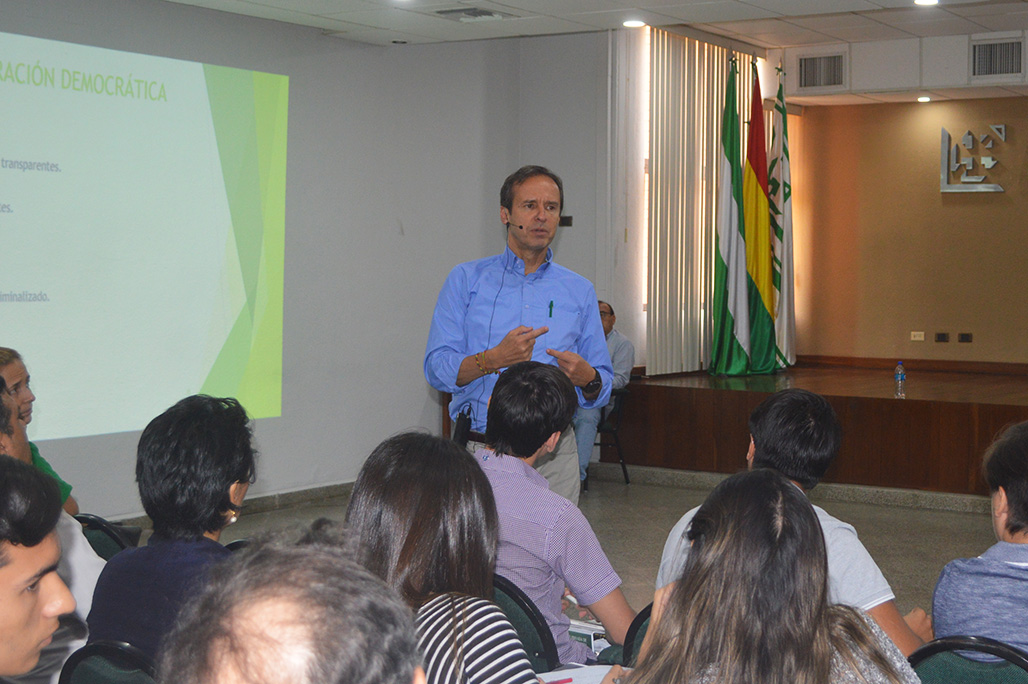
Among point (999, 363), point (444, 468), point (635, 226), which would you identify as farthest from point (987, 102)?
point (444, 468)

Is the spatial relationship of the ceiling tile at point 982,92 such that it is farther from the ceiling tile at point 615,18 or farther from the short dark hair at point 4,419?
the short dark hair at point 4,419

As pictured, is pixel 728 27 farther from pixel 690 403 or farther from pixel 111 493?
pixel 111 493

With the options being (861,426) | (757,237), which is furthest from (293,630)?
(757,237)

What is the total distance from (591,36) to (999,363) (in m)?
5.73

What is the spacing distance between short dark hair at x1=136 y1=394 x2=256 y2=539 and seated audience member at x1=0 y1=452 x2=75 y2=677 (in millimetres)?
518

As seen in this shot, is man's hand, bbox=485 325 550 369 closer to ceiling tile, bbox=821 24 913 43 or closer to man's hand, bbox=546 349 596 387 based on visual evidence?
man's hand, bbox=546 349 596 387

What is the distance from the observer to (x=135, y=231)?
596cm

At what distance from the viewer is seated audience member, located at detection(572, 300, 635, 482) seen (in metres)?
7.21

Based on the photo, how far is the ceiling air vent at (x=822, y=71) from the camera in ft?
32.8

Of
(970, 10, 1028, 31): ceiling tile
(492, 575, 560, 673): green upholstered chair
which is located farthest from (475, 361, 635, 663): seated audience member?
(970, 10, 1028, 31): ceiling tile

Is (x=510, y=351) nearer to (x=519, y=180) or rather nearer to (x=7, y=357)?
(x=519, y=180)

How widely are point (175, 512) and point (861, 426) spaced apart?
6.02 metres

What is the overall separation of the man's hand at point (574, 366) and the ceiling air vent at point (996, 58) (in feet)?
24.5

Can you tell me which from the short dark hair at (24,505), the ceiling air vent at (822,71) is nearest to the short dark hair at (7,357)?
the short dark hair at (24,505)
